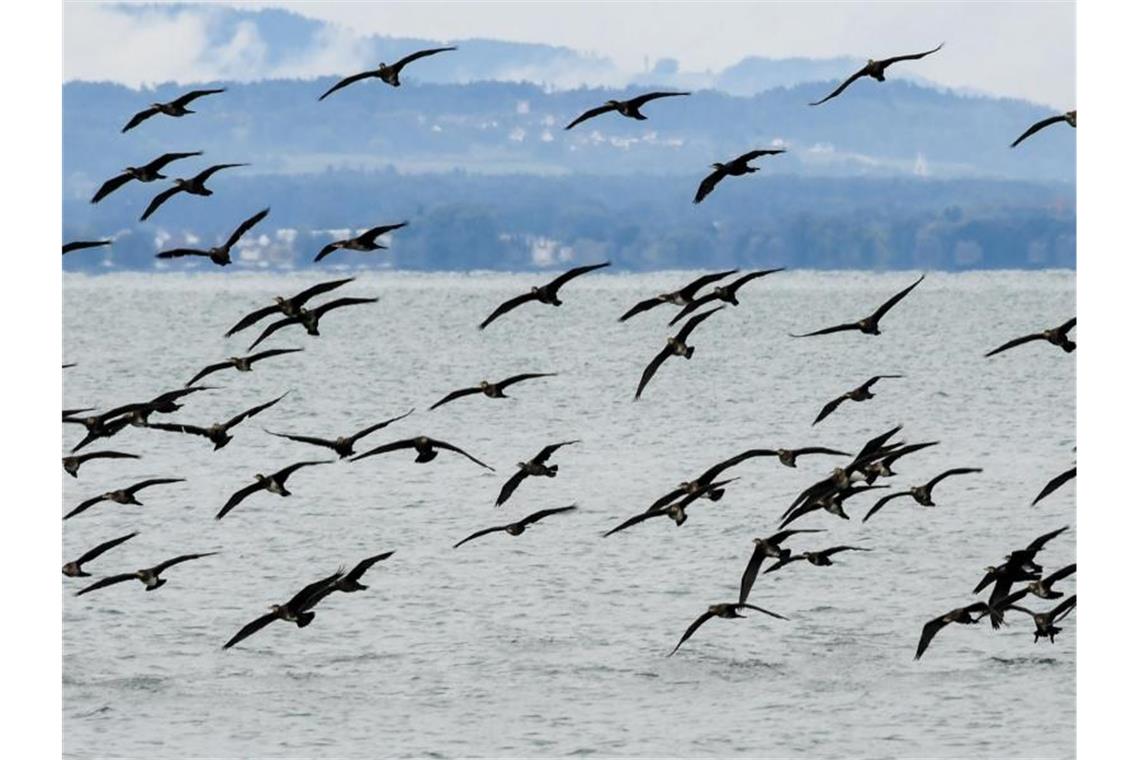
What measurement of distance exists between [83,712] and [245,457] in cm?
3531

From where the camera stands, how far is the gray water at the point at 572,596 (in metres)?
39.8

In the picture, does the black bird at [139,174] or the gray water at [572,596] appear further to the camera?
the gray water at [572,596]

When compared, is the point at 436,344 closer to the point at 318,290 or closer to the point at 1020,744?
the point at 1020,744

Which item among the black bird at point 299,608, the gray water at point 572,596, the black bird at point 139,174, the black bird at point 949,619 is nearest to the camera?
the black bird at point 299,608

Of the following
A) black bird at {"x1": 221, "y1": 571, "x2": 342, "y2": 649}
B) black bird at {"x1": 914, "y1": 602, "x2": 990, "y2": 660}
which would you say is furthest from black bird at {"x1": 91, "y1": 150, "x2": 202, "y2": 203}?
black bird at {"x1": 914, "y1": 602, "x2": 990, "y2": 660}

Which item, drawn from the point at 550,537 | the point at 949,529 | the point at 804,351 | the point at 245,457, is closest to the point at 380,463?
the point at 245,457

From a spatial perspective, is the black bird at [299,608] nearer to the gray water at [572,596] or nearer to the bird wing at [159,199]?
the bird wing at [159,199]

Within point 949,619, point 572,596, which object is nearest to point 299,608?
point 949,619

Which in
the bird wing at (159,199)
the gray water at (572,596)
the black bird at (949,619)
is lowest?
the gray water at (572,596)

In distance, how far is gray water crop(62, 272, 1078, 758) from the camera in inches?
1565

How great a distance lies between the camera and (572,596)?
49.4 metres

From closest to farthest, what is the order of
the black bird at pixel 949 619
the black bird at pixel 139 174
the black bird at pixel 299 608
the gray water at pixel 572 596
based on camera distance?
1. the black bird at pixel 299 608
2. the black bird at pixel 949 619
3. the black bird at pixel 139 174
4. the gray water at pixel 572 596

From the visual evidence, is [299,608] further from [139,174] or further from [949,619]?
[949,619]

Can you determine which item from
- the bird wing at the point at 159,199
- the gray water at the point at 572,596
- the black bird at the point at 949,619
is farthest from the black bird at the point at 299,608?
the gray water at the point at 572,596
